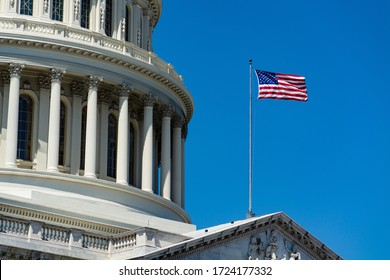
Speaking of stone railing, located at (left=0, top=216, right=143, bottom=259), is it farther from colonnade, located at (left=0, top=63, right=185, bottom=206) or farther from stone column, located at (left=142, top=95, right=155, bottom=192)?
stone column, located at (left=142, top=95, right=155, bottom=192)

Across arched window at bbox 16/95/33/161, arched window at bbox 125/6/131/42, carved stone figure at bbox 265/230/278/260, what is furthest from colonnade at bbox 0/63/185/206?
carved stone figure at bbox 265/230/278/260

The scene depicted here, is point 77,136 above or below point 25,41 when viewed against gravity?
below

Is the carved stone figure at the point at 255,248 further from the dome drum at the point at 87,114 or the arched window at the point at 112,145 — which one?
the arched window at the point at 112,145

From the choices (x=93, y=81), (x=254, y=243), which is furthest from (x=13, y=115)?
(x=254, y=243)

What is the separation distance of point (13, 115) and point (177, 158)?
12.7 meters

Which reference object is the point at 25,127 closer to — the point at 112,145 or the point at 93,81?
the point at 93,81

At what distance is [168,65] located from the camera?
2859 inches

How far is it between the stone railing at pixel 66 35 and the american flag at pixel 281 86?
846cm

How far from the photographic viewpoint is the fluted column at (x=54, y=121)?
210 ft

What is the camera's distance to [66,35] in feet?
220

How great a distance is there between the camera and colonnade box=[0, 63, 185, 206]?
64.3 metres

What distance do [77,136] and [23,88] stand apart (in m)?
3.75
